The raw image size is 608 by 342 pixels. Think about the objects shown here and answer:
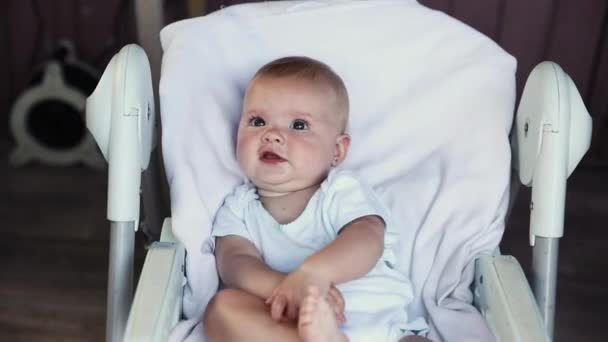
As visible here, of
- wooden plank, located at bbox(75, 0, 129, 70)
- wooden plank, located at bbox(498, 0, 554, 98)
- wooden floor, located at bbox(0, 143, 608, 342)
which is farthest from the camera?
wooden plank, located at bbox(75, 0, 129, 70)

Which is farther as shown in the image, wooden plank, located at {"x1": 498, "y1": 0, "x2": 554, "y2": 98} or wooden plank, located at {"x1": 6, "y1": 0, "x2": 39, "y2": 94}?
wooden plank, located at {"x1": 6, "y1": 0, "x2": 39, "y2": 94}

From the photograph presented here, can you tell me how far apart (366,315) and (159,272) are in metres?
0.26

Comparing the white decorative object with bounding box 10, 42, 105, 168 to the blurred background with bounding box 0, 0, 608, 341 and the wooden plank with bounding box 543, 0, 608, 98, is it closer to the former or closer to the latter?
the blurred background with bounding box 0, 0, 608, 341

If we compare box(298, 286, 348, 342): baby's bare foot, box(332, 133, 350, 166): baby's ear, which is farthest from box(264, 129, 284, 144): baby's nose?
box(298, 286, 348, 342): baby's bare foot

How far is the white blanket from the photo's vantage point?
3.59 feet

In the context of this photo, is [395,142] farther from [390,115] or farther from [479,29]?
[479,29]

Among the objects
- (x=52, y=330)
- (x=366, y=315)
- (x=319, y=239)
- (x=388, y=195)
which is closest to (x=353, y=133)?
(x=388, y=195)

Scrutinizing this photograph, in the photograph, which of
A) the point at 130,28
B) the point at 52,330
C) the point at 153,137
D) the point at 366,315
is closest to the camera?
the point at 366,315

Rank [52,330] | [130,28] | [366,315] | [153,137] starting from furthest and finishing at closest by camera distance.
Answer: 1. [130,28]
2. [52,330]
3. [153,137]
4. [366,315]

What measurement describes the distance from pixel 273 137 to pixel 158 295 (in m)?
0.25

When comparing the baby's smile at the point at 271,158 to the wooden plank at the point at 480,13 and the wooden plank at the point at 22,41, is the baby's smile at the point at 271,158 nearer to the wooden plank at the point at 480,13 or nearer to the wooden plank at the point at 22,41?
the wooden plank at the point at 480,13

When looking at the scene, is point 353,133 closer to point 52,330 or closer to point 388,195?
point 388,195

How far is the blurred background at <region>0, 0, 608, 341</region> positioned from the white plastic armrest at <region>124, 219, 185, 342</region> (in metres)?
0.53

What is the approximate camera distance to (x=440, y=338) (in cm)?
103
